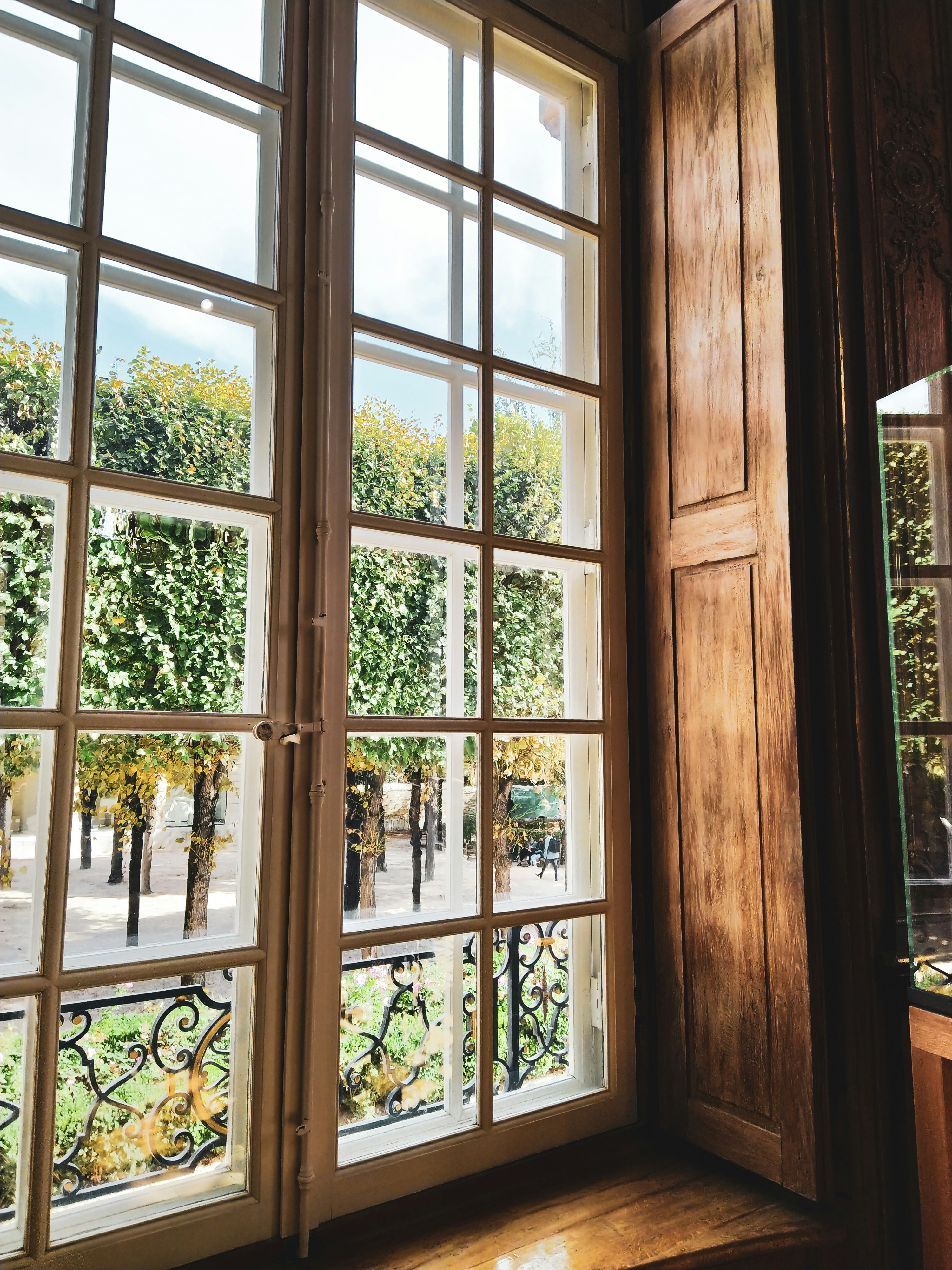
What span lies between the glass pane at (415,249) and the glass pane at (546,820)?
867 millimetres

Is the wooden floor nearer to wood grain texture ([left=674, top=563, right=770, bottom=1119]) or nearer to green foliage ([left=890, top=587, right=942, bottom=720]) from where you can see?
wood grain texture ([left=674, top=563, right=770, bottom=1119])

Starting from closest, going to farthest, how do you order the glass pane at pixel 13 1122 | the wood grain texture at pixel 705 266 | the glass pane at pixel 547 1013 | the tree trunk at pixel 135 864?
the glass pane at pixel 13 1122 → the tree trunk at pixel 135 864 → the glass pane at pixel 547 1013 → the wood grain texture at pixel 705 266

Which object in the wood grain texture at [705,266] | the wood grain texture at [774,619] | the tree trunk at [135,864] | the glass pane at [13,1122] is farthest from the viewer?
the wood grain texture at [705,266]

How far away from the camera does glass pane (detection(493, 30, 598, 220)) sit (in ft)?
6.00

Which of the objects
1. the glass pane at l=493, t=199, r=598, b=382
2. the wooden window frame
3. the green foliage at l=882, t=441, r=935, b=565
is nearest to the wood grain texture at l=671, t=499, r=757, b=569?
the wooden window frame

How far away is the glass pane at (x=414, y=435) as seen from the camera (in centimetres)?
157

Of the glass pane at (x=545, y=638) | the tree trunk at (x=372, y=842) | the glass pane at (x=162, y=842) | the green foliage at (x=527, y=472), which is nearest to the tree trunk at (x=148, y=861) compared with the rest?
the glass pane at (x=162, y=842)

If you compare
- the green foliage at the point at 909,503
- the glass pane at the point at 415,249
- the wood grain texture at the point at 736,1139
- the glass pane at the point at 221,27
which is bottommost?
the wood grain texture at the point at 736,1139

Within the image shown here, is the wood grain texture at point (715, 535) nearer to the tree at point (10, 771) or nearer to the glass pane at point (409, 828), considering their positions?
the glass pane at point (409, 828)

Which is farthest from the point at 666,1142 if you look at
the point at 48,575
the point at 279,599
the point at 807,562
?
the point at 48,575

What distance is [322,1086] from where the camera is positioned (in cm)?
138

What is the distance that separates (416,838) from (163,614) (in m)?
0.61

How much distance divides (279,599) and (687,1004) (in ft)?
3.85

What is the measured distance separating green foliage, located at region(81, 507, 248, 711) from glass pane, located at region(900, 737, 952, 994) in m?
1.17
